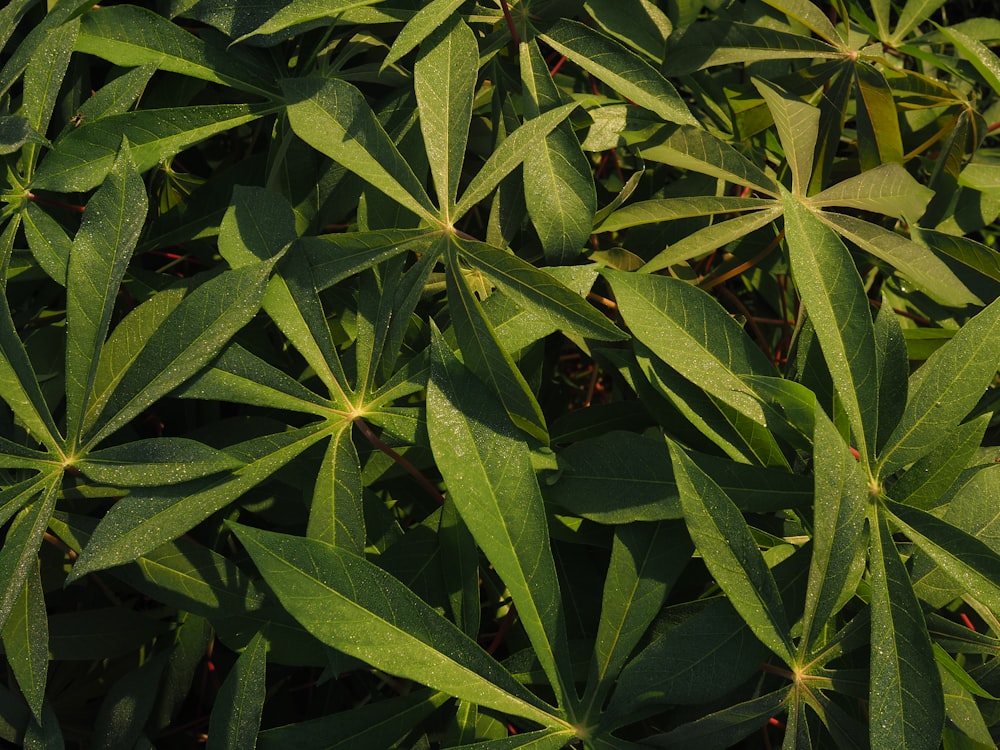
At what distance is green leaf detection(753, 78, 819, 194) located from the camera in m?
0.96

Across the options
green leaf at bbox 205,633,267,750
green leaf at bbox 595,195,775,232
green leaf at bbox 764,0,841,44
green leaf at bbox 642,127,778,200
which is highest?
green leaf at bbox 764,0,841,44

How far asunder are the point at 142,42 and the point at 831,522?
2.76 feet

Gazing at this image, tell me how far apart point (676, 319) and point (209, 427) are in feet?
1.76

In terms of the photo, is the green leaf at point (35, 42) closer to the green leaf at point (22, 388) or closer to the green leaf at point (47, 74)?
the green leaf at point (47, 74)

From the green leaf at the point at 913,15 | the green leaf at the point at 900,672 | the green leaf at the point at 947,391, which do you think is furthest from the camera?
the green leaf at the point at 913,15

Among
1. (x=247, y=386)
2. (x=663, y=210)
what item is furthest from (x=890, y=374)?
(x=247, y=386)

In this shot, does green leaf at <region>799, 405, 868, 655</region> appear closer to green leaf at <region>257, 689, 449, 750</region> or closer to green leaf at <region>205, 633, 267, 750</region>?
green leaf at <region>257, 689, 449, 750</region>

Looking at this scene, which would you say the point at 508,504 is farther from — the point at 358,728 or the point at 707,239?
the point at 707,239

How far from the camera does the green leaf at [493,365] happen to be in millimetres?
734

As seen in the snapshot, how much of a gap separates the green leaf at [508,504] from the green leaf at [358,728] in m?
0.16

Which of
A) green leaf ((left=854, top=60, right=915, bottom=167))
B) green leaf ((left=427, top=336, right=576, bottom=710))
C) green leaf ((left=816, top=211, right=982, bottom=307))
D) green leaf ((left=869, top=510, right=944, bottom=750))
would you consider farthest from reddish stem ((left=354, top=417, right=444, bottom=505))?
green leaf ((left=854, top=60, right=915, bottom=167))

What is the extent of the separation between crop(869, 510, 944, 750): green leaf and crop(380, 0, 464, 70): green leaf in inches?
24.7

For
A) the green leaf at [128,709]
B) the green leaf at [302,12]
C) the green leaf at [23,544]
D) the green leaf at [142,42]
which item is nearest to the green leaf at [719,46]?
the green leaf at [302,12]

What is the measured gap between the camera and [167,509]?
741 mm
